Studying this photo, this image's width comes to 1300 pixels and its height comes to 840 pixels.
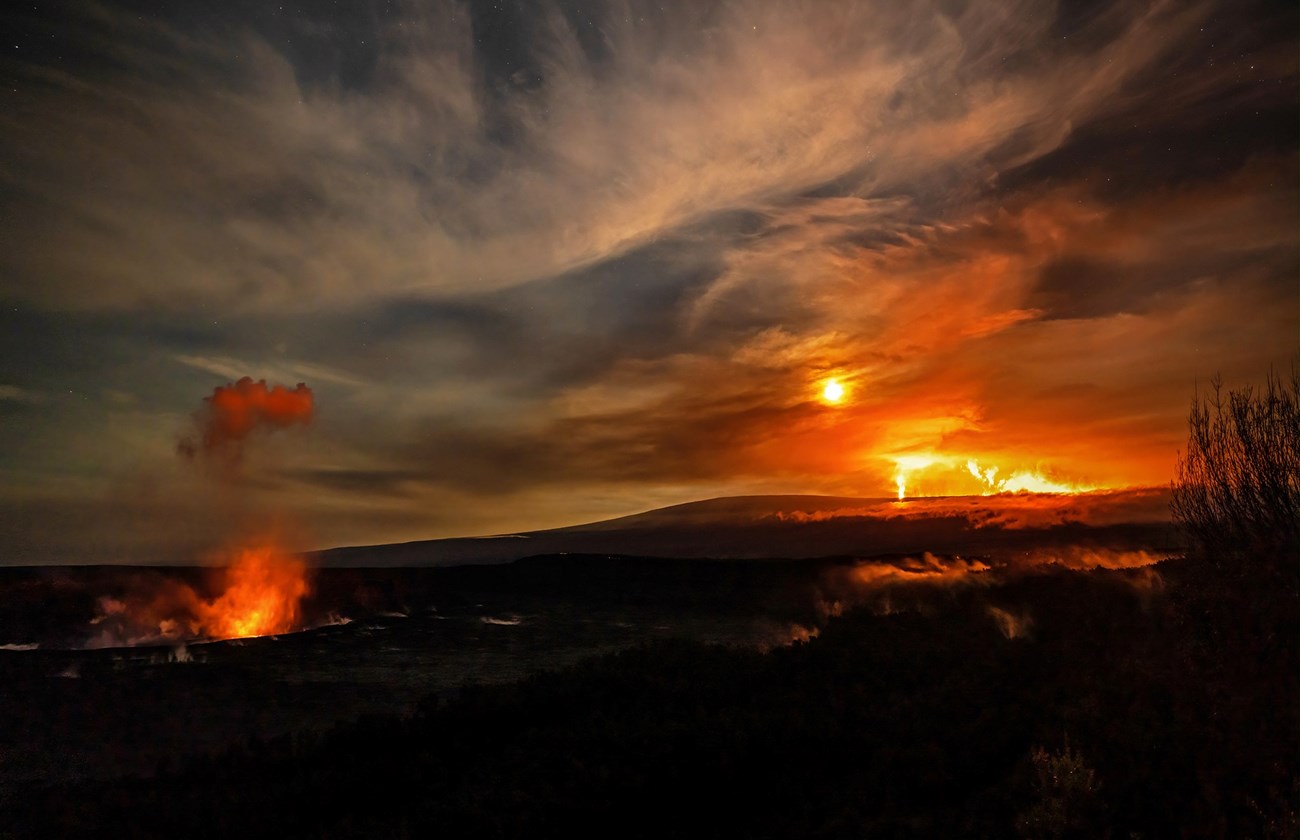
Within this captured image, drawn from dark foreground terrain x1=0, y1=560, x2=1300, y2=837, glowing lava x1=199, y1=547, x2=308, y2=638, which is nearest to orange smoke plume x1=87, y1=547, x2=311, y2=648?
glowing lava x1=199, y1=547, x2=308, y2=638

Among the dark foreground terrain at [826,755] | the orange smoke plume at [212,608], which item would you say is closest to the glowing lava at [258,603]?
the orange smoke plume at [212,608]

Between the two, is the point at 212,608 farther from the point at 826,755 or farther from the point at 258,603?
the point at 826,755

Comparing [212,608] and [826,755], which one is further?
[212,608]

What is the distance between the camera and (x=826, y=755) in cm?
2098

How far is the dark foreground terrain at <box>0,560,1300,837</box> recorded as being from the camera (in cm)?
1501

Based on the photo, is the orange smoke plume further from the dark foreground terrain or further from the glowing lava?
the dark foreground terrain

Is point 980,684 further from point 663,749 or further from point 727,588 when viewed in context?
point 727,588

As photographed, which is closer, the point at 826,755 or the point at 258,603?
the point at 826,755

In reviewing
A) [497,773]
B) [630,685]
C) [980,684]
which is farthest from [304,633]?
[980,684]

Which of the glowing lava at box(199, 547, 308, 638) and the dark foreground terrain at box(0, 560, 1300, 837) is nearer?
the dark foreground terrain at box(0, 560, 1300, 837)

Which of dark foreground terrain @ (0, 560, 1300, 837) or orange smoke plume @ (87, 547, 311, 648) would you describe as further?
orange smoke plume @ (87, 547, 311, 648)

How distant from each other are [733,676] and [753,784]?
286 inches

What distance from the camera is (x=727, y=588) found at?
63.3m

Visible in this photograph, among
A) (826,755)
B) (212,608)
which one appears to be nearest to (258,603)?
(212,608)
